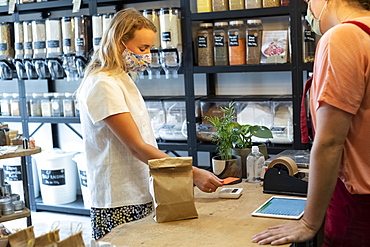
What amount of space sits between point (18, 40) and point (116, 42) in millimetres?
2556

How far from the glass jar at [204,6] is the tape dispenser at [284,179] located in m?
1.90

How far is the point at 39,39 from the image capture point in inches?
169

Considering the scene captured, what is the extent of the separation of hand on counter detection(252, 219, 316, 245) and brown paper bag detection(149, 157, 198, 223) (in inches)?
11.7

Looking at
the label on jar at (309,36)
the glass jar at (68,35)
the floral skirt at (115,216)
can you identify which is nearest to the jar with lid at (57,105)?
the glass jar at (68,35)

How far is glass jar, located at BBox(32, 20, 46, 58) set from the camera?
4.26 m

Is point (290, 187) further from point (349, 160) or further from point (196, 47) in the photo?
point (196, 47)

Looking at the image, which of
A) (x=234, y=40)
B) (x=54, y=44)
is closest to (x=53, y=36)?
(x=54, y=44)

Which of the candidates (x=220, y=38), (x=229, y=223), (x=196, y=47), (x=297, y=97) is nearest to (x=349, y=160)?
(x=229, y=223)

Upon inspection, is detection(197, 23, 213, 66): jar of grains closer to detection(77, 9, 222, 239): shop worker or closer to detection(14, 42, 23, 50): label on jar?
detection(77, 9, 222, 239): shop worker

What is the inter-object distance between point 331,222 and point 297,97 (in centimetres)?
203

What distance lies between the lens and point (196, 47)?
3.83 meters

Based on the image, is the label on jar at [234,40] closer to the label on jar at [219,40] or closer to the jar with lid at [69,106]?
the label on jar at [219,40]

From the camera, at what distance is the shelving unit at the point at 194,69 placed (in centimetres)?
342

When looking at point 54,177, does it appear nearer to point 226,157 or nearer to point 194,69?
point 194,69
